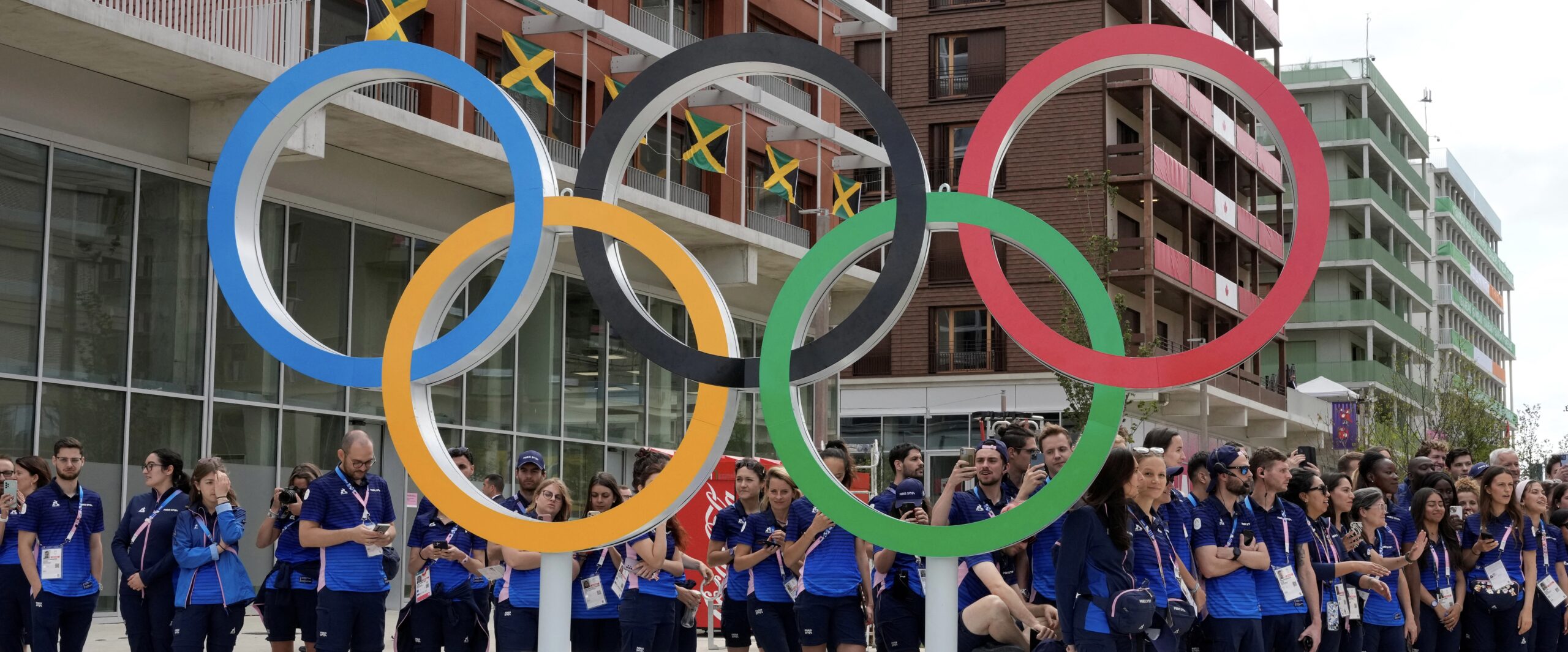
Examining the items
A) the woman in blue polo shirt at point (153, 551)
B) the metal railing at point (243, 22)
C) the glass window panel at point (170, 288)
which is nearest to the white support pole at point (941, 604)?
the woman in blue polo shirt at point (153, 551)

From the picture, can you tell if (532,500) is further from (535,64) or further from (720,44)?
(535,64)

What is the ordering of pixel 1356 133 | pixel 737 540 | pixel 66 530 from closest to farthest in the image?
pixel 737 540, pixel 66 530, pixel 1356 133

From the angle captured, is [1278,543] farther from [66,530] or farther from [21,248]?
[21,248]

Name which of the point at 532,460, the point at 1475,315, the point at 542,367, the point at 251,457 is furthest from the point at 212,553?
the point at 1475,315

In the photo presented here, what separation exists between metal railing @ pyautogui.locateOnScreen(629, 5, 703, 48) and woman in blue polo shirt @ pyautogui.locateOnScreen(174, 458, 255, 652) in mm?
16622

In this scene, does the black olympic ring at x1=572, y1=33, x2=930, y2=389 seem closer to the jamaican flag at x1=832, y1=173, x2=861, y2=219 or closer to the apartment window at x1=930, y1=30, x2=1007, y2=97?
the jamaican flag at x1=832, y1=173, x2=861, y2=219

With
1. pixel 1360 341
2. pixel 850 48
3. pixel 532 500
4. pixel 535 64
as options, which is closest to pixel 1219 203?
pixel 850 48

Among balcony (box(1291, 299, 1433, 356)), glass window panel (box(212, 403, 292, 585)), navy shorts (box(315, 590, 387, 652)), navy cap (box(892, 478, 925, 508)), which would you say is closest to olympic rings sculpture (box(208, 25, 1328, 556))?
A: navy cap (box(892, 478, 925, 508))

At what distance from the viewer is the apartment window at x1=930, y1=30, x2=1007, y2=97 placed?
41000mm

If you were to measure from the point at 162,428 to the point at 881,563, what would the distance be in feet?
37.0

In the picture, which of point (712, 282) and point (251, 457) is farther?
point (251, 457)

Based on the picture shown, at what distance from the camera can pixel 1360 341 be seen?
6525cm

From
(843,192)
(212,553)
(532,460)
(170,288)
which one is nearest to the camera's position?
(212,553)

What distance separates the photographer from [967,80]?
41.5 metres
